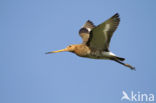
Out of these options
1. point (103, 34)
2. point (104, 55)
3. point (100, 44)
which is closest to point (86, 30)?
point (100, 44)

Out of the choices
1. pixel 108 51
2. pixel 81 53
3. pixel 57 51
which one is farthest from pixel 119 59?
pixel 57 51

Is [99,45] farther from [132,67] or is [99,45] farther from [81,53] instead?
[132,67]

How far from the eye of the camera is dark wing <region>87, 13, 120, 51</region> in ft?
31.7

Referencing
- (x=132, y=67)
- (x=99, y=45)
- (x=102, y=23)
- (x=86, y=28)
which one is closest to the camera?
(x=102, y=23)

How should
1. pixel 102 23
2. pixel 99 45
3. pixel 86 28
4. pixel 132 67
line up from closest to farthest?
1. pixel 102 23
2. pixel 99 45
3. pixel 132 67
4. pixel 86 28

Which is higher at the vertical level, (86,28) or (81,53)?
(86,28)

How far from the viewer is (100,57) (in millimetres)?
10258

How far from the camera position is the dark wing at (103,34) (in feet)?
31.7

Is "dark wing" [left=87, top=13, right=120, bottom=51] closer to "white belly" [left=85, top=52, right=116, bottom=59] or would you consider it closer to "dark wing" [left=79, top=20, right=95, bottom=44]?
"white belly" [left=85, top=52, right=116, bottom=59]

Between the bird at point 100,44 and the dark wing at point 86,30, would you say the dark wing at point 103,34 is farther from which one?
the dark wing at point 86,30

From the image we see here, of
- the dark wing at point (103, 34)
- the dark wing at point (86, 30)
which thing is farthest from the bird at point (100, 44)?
the dark wing at point (86, 30)

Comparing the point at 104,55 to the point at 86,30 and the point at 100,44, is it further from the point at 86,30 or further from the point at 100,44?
the point at 86,30

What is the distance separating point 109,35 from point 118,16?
601mm

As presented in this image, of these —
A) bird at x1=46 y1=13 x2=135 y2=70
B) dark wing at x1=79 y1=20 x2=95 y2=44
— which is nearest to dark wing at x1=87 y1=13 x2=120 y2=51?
bird at x1=46 y1=13 x2=135 y2=70
